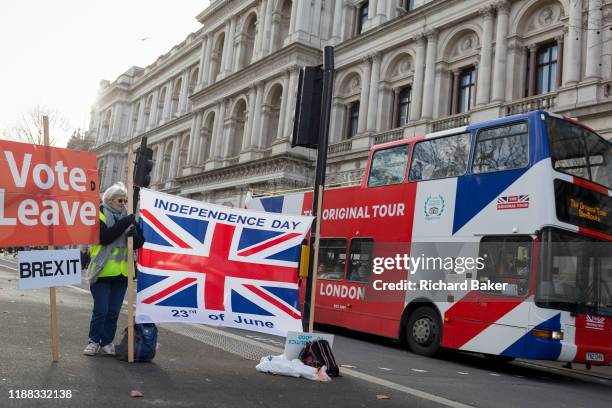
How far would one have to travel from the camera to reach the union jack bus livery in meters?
8.84

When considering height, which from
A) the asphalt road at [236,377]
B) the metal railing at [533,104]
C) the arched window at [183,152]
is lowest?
the asphalt road at [236,377]

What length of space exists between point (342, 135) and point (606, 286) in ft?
72.8

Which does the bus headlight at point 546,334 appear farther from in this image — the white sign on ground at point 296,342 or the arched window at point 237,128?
the arched window at point 237,128

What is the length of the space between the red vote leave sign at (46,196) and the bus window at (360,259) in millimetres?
6951

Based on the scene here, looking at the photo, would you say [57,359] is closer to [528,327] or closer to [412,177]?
[528,327]

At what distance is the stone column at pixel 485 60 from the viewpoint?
22328 mm

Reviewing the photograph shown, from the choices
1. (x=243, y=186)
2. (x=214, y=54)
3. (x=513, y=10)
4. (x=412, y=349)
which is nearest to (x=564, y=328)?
(x=412, y=349)

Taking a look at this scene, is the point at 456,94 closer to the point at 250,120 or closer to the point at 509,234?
the point at 250,120

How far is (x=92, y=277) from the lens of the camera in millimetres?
6145

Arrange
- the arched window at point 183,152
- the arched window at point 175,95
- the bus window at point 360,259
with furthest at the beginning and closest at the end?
1. the arched window at point 175,95
2. the arched window at point 183,152
3. the bus window at point 360,259

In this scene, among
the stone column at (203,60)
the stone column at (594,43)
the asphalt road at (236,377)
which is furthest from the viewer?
the stone column at (203,60)

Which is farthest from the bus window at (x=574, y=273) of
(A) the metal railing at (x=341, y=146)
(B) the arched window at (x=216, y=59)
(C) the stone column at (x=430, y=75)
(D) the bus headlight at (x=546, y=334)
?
(B) the arched window at (x=216, y=59)

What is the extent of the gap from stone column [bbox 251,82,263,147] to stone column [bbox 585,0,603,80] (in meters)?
20.5

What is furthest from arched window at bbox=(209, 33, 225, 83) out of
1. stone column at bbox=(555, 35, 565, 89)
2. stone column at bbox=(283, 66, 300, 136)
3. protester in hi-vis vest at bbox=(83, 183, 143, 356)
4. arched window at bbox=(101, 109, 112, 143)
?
protester in hi-vis vest at bbox=(83, 183, 143, 356)
